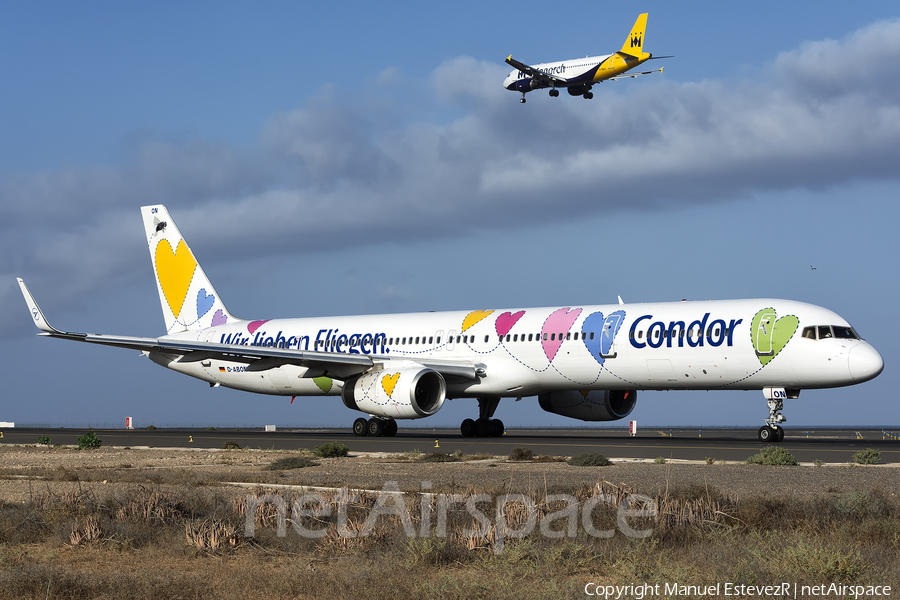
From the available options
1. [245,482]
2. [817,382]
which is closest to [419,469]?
[245,482]

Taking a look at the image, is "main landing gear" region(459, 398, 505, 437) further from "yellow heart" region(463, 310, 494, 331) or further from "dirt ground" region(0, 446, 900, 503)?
"dirt ground" region(0, 446, 900, 503)

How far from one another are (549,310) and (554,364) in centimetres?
226

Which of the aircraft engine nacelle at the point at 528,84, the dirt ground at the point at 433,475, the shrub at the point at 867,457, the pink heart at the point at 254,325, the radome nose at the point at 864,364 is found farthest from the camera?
the pink heart at the point at 254,325

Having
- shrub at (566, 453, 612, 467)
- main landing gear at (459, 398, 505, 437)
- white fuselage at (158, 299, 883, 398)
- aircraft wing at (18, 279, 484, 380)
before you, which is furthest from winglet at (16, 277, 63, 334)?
shrub at (566, 453, 612, 467)

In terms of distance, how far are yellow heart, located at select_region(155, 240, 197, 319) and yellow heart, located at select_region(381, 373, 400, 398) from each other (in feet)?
52.3

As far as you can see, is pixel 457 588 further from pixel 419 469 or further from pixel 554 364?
pixel 554 364

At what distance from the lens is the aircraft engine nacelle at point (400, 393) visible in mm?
29500

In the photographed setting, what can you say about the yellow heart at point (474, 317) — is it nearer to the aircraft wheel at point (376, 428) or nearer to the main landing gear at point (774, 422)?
the aircraft wheel at point (376, 428)

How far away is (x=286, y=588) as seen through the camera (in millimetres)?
7602

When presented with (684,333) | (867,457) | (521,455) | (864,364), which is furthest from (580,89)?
(867,457)

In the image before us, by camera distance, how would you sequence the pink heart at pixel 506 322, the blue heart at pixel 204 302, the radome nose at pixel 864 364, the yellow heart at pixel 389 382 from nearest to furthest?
the radome nose at pixel 864 364
the yellow heart at pixel 389 382
the pink heart at pixel 506 322
the blue heart at pixel 204 302

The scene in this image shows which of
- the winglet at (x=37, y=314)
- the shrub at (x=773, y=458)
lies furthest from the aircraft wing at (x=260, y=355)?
the shrub at (x=773, y=458)

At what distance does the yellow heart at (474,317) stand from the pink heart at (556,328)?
3107 millimetres

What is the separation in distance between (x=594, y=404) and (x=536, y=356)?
4.16 meters
